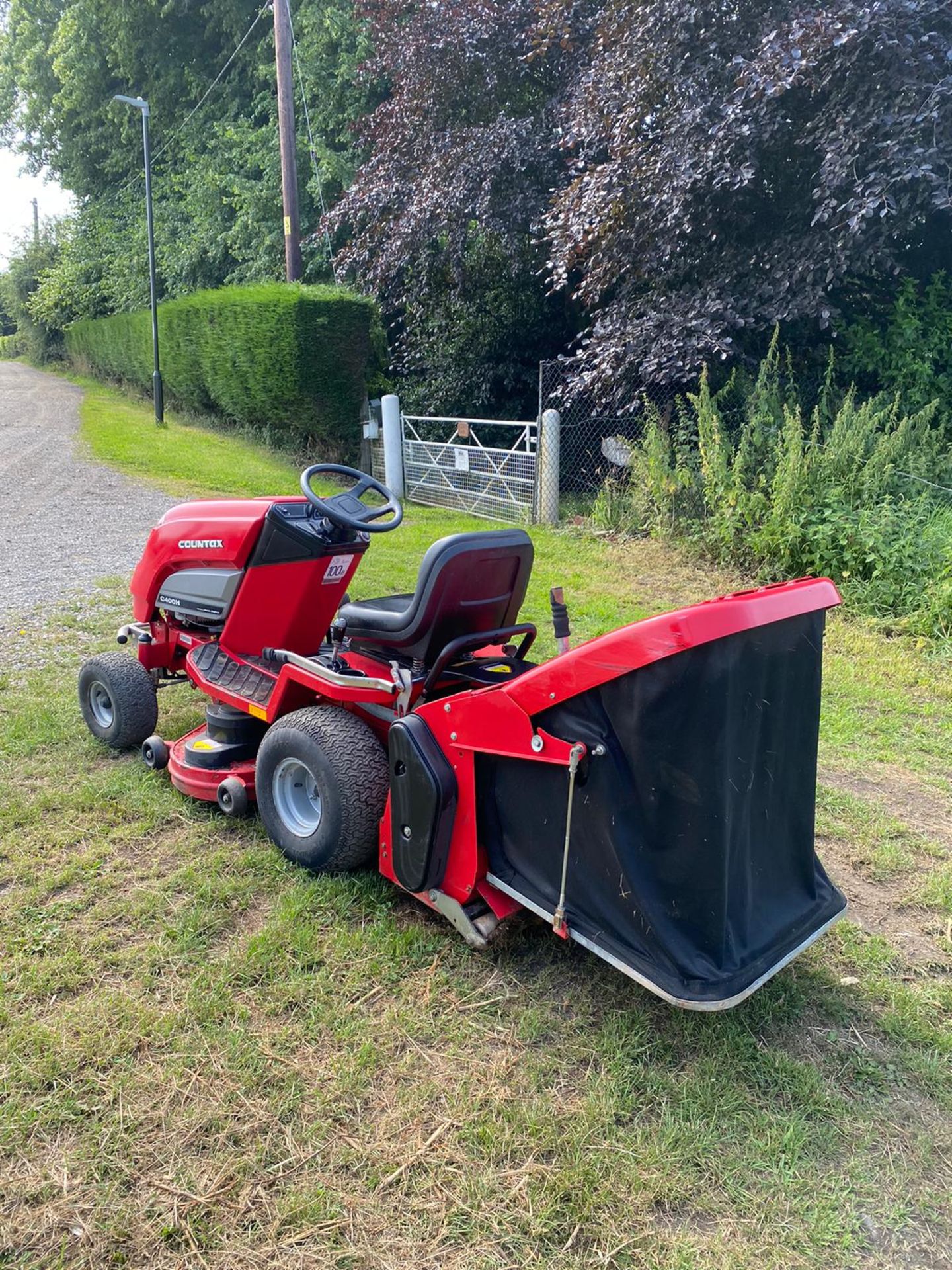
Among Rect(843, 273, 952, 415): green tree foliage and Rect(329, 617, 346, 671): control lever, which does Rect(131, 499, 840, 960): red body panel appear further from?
Rect(843, 273, 952, 415): green tree foliage

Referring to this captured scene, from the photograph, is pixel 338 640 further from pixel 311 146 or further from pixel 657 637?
pixel 311 146

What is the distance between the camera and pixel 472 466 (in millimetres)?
10906

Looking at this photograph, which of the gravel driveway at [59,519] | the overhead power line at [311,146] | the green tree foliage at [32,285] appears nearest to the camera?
the gravel driveway at [59,519]

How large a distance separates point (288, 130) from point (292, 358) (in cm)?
354

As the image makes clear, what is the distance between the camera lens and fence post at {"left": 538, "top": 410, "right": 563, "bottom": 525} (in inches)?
377

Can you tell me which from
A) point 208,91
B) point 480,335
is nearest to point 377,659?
point 480,335

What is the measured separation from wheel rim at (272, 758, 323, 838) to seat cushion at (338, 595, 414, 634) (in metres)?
0.51

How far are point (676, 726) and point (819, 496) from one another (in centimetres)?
535

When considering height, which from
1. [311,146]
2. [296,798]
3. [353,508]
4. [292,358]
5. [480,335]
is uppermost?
[311,146]

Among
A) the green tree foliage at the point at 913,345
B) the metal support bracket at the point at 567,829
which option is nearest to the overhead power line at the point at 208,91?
the green tree foliage at the point at 913,345

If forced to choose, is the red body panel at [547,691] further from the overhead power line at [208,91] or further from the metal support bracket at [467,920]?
the overhead power line at [208,91]

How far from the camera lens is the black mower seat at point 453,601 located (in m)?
2.78

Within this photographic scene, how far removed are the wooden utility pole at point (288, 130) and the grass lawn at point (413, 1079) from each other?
12.7m

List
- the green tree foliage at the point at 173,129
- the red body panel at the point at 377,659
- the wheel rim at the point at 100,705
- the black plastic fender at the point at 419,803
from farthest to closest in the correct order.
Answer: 1. the green tree foliage at the point at 173,129
2. the wheel rim at the point at 100,705
3. the black plastic fender at the point at 419,803
4. the red body panel at the point at 377,659
